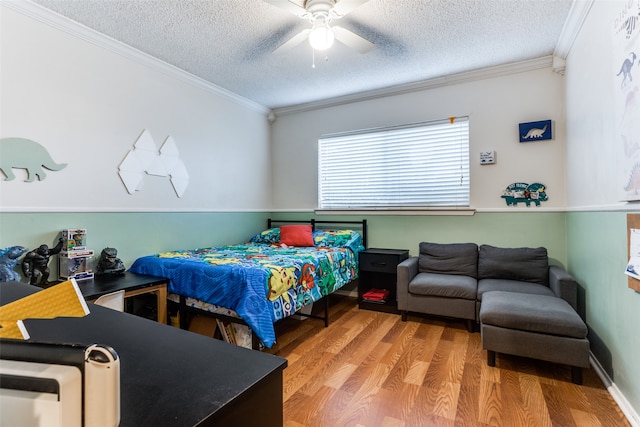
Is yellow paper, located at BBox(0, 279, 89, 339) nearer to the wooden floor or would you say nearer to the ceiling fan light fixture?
the wooden floor

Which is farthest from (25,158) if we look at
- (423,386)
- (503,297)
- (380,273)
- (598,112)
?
(598,112)

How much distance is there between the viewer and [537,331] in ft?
6.57

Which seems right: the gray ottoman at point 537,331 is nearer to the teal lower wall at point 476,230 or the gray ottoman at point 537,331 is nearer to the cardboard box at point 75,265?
the teal lower wall at point 476,230

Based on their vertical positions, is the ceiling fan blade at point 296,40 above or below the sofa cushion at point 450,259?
above

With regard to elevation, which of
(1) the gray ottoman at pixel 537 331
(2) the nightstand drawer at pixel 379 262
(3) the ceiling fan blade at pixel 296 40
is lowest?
(1) the gray ottoman at pixel 537 331

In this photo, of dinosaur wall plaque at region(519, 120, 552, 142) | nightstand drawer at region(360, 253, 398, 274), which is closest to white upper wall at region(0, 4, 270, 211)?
nightstand drawer at region(360, 253, 398, 274)

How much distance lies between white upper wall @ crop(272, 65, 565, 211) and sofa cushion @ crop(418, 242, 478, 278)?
515 millimetres

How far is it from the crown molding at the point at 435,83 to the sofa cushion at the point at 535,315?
2.28 m

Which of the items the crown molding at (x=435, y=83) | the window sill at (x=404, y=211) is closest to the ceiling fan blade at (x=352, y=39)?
the crown molding at (x=435, y=83)

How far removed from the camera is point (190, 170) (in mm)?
3371

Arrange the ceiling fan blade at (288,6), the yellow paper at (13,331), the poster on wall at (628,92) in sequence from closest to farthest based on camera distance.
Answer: the yellow paper at (13,331) < the poster on wall at (628,92) < the ceiling fan blade at (288,6)

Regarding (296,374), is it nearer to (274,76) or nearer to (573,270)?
(573,270)

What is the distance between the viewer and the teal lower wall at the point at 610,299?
1.61 meters

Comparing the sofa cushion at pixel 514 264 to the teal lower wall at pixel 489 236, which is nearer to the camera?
the teal lower wall at pixel 489 236
